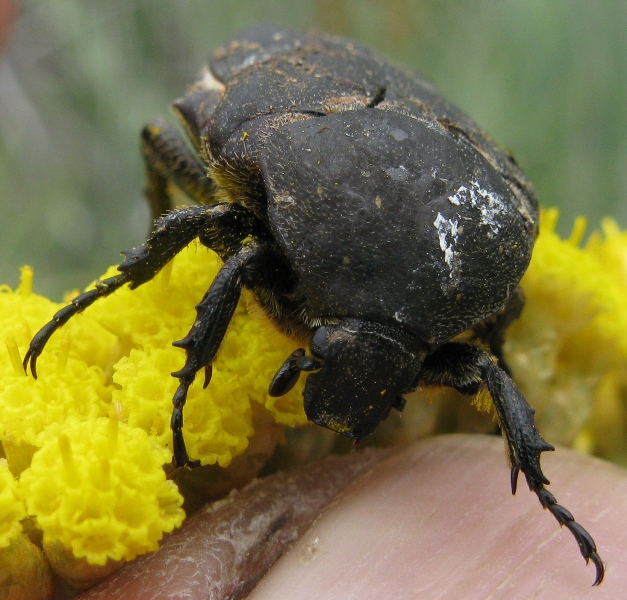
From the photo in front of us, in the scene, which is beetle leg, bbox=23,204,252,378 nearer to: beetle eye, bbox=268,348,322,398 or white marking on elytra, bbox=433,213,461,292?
beetle eye, bbox=268,348,322,398

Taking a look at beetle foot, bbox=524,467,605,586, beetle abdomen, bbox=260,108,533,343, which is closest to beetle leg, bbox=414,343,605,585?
beetle foot, bbox=524,467,605,586

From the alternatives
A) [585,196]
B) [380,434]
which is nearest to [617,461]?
[380,434]

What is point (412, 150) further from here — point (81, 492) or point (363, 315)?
point (81, 492)

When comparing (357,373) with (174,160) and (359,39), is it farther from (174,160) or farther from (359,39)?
(359,39)

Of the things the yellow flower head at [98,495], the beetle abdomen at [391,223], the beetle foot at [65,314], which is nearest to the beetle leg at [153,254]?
the beetle foot at [65,314]

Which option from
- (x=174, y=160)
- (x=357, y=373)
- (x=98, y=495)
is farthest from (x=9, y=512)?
(x=174, y=160)

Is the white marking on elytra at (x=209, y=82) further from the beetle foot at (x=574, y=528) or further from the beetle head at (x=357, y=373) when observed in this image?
the beetle foot at (x=574, y=528)
